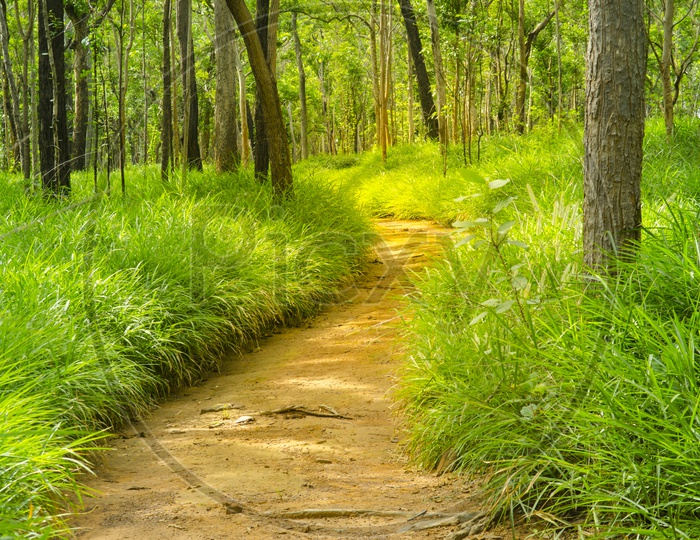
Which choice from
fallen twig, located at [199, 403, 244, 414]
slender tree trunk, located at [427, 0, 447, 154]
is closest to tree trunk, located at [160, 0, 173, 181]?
slender tree trunk, located at [427, 0, 447, 154]

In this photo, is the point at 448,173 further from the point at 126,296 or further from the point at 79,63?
the point at 126,296

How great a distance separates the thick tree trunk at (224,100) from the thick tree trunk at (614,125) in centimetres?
721

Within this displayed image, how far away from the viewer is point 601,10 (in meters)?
3.12

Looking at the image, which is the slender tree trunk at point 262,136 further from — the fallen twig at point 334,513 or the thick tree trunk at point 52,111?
the fallen twig at point 334,513

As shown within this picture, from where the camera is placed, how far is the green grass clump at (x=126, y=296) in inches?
112

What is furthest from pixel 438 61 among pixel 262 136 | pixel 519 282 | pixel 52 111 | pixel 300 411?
pixel 519 282

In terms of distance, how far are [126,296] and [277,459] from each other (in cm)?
173

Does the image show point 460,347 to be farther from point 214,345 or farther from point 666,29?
point 666,29

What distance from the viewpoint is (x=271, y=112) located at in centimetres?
762

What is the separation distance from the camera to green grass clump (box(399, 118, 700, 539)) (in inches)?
85.1

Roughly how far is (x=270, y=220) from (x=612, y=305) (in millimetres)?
4545

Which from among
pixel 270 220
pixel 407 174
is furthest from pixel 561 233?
pixel 407 174

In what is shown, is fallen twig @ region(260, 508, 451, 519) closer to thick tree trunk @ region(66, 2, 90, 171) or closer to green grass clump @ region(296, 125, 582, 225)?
green grass clump @ region(296, 125, 582, 225)

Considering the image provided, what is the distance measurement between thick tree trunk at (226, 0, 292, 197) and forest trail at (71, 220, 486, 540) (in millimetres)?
2476
